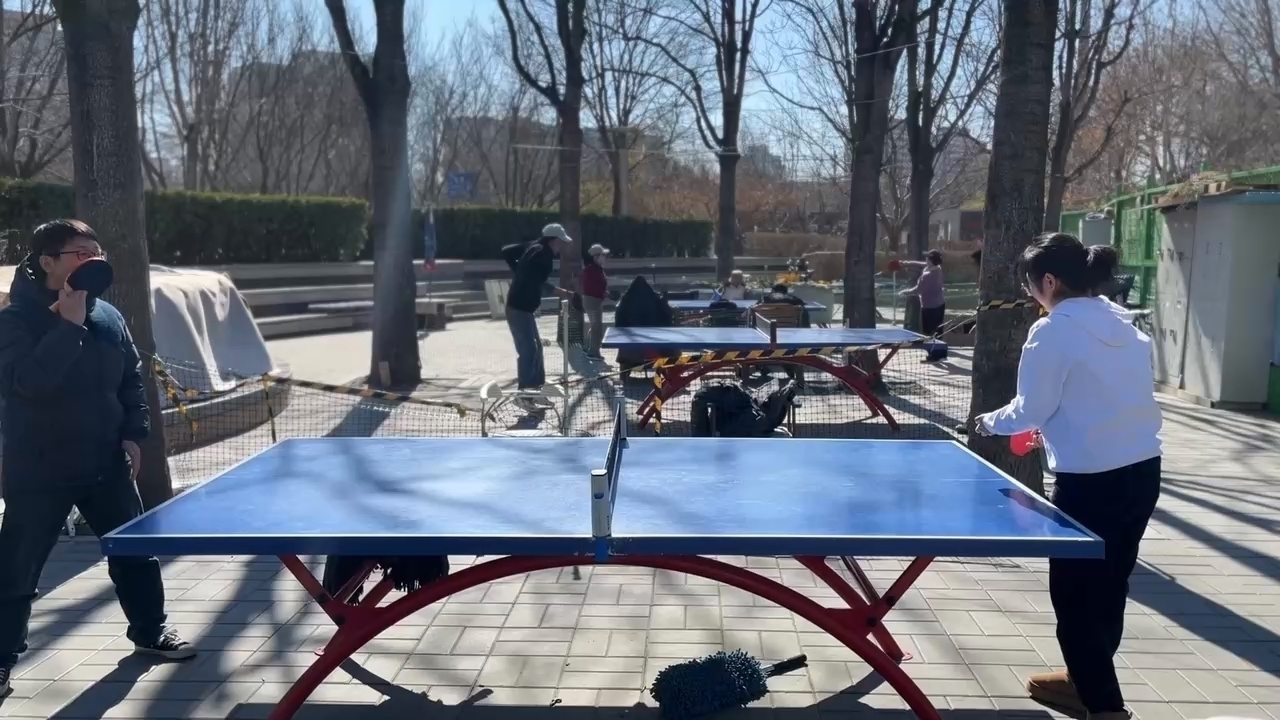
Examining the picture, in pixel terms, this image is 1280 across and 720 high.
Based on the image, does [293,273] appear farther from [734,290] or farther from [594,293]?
[734,290]

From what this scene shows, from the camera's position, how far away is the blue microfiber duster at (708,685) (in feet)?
12.0

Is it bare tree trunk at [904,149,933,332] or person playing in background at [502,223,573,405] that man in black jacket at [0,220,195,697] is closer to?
person playing in background at [502,223,573,405]

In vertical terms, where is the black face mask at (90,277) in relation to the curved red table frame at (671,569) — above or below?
above

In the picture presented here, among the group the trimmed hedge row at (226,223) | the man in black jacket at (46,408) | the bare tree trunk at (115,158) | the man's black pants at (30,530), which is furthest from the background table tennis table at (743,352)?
the trimmed hedge row at (226,223)

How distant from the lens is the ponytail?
360cm

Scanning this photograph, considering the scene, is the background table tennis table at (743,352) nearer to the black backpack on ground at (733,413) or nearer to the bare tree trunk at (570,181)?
the black backpack on ground at (733,413)

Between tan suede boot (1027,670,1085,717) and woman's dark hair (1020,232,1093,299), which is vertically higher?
woman's dark hair (1020,232,1093,299)

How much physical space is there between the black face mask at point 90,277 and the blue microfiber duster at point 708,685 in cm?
247

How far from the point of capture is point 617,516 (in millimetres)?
3297

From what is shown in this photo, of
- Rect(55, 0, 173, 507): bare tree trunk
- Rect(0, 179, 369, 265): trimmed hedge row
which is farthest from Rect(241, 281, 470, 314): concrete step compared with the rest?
Rect(55, 0, 173, 507): bare tree trunk

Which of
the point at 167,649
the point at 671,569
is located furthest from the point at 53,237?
the point at 671,569

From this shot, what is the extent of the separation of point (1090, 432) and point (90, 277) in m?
3.49

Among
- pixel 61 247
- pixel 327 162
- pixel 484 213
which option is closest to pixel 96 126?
pixel 61 247

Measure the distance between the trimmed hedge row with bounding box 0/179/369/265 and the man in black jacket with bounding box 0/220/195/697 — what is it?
16016mm
